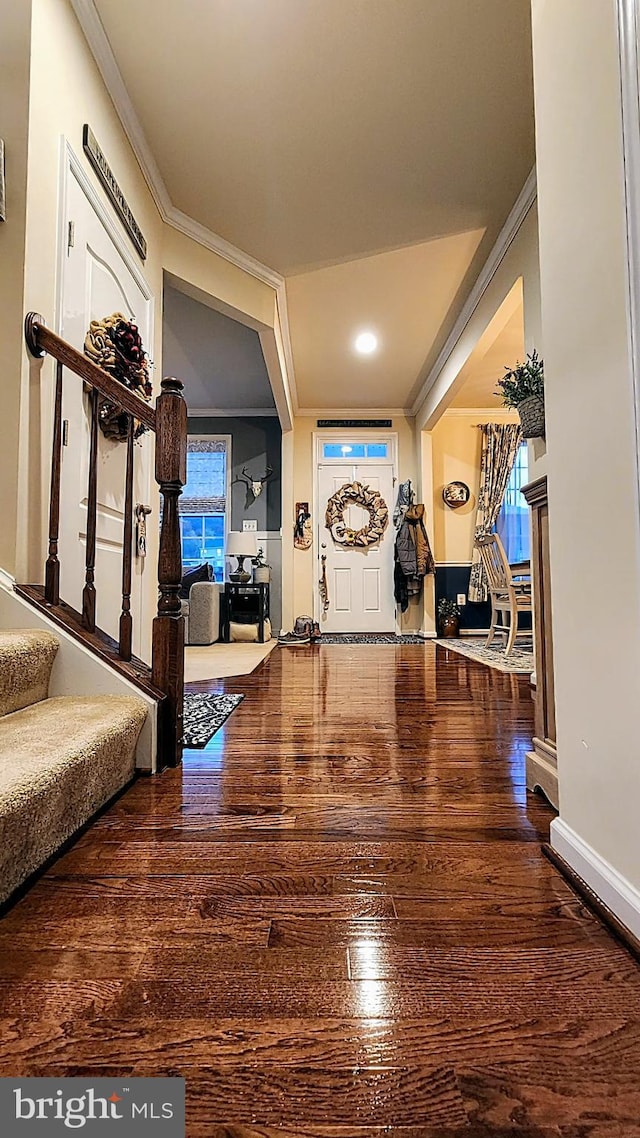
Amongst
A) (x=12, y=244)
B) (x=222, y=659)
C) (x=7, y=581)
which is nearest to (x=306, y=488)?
(x=222, y=659)

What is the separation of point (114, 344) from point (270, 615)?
4.83 m

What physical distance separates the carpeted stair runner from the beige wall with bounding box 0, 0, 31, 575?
1.22ft

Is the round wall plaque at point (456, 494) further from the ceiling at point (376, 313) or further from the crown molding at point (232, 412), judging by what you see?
the crown molding at point (232, 412)

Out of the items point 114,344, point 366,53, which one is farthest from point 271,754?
point 366,53

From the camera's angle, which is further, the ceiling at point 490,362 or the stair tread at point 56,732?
the ceiling at point 490,362

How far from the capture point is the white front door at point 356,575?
6992mm

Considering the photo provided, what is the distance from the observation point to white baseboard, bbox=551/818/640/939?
81 centimetres

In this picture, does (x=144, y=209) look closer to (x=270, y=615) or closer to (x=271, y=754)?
(x=271, y=754)

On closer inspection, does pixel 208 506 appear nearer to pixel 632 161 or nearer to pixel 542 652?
pixel 542 652

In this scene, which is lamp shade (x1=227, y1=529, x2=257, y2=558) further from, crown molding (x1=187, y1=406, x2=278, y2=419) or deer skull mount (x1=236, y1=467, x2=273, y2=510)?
crown molding (x1=187, y1=406, x2=278, y2=419)

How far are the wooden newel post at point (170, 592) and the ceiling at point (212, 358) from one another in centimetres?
258

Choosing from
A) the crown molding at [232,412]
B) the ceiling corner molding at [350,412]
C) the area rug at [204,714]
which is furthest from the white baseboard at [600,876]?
the crown molding at [232,412]

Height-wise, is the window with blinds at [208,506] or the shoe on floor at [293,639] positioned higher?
the window with blinds at [208,506]

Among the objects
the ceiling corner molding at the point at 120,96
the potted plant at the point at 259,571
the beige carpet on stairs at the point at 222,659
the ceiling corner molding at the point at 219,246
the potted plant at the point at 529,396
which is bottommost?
the beige carpet on stairs at the point at 222,659
